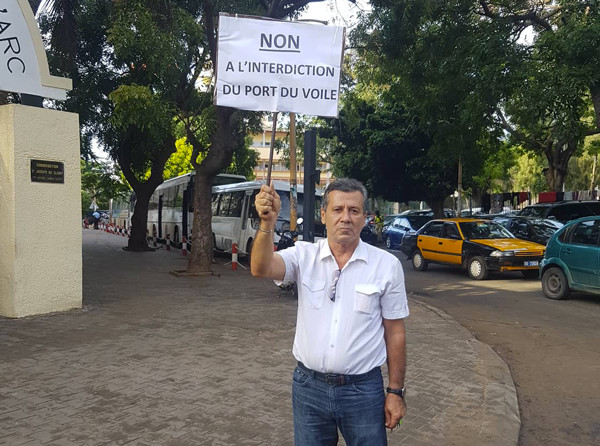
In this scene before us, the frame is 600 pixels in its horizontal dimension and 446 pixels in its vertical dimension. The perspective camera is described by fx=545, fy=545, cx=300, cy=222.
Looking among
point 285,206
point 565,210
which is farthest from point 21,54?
point 565,210

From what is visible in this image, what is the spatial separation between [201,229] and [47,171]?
17.4 feet

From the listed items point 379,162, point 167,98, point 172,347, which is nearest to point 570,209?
point 379,162

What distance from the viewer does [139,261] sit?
16.6 metres

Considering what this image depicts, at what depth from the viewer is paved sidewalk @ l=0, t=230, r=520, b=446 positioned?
3980mm

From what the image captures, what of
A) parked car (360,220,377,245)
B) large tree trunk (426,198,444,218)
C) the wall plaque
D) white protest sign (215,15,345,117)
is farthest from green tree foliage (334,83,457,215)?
white protest sign (215,15,345,117)

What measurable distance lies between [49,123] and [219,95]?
4671 mm

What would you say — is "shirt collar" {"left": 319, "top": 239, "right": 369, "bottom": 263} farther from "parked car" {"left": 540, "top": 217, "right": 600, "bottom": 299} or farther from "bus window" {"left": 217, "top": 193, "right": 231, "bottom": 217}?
"bus window" {"left": 217, "top": 193, "right": 231, "bottom": 217}

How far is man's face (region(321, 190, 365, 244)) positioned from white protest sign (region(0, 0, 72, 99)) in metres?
7.01

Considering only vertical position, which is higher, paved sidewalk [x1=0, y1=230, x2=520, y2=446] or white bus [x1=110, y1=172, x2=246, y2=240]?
white bus [x1=110, y1=172, x2=246, y2=240]

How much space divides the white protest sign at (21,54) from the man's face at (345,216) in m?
7.01

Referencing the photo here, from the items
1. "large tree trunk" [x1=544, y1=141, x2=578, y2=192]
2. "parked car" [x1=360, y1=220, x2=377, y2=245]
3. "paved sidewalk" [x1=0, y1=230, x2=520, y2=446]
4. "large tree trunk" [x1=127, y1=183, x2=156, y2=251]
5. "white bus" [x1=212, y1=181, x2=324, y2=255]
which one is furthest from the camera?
"parked car" [x1=360, y1=220, x2=377, y2=245]

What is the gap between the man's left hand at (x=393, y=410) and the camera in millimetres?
2438

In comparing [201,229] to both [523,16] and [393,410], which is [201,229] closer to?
[523,16]

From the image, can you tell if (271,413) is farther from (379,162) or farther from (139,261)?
(379,162)
